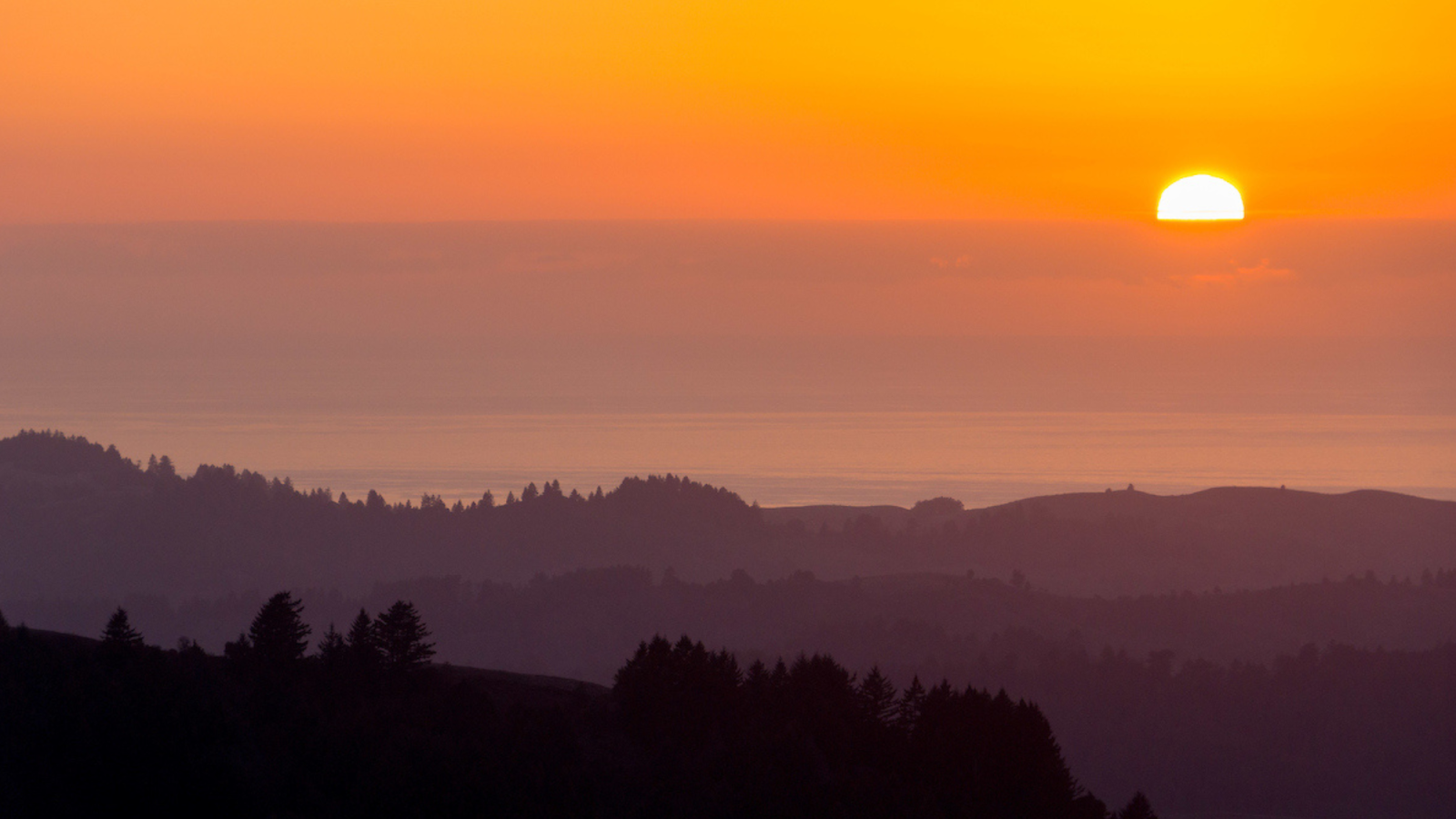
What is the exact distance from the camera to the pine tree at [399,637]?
47406 millimetres

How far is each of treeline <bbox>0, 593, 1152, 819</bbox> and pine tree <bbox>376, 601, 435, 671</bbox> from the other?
0.07 m

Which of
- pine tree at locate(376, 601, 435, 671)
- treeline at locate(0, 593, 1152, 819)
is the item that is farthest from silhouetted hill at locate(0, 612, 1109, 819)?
pine tree at locate(376, 601, 435, 671)

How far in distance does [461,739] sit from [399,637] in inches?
339

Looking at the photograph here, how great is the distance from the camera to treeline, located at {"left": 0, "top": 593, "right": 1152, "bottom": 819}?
1339 inches

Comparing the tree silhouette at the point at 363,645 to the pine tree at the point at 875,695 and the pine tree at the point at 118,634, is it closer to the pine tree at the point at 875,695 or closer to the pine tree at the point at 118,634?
the pine tree at the point at 118,634

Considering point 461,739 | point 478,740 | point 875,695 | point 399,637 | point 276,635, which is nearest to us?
point 461,739

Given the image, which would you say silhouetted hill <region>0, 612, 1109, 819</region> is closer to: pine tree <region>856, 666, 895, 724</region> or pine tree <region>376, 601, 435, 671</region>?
pine tree <region>856, 666, 895, 724</region>

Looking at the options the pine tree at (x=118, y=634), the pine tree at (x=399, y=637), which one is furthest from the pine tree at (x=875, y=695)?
the pine tree at (x=118, y=634)

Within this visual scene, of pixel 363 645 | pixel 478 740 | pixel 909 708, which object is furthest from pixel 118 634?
pixel 909 708

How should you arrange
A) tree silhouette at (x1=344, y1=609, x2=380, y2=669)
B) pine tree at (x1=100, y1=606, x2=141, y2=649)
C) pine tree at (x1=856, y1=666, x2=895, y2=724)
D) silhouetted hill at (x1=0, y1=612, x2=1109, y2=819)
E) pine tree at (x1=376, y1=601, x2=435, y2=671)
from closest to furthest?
silhouetted hill at (x1=0, y1=612, x2=1109, y2=819) → pine tree at (x1=100, y1=606, x2=141, y2=649) → tree silhouette at (x1=344, y1=609, x2=380, y2=669) → pine tree at (x1=376, y1=601, x2=435, y2=671) → pine tree at (x1=856, y1=666, x2=895, y2=724)

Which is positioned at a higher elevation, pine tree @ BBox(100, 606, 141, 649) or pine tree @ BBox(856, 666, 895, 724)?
pine tree @ BBox(100, 606, 141, 649)

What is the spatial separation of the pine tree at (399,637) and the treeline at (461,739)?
0.23 feet

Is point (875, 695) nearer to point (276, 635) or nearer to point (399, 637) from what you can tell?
point (399, 637)

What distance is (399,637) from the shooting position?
4766 cm
